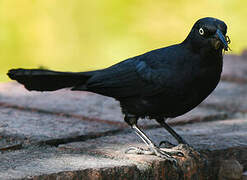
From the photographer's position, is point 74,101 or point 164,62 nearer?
point 164,62

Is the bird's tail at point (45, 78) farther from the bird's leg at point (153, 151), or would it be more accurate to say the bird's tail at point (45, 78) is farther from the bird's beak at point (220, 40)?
the bird's beak at point (220, 40)

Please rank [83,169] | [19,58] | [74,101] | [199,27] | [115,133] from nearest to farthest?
[83,169]
[199,27]
[115,133]
[74,101]
[19,58]

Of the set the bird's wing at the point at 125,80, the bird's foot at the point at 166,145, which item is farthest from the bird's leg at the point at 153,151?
the bird's wing at the point at 125,80

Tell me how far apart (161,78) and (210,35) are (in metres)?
0.36

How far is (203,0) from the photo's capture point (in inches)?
325

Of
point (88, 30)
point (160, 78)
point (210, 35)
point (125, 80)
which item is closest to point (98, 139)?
point (125, 80)

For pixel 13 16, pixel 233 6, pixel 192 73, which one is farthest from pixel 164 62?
pixel 233 6

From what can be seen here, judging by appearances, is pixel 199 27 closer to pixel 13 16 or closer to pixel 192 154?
pixel 192 154

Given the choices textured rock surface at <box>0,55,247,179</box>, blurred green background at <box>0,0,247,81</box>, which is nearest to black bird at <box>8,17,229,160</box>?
textured rock surface at <box>0,55,247,179</box>

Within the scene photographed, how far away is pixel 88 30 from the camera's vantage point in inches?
284

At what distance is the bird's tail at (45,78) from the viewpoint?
→ 11.6 ft

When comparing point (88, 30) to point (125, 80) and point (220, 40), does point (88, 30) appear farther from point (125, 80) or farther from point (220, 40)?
point (220, 40)

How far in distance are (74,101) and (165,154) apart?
1.46 meters

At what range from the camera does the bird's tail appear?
3.55m
